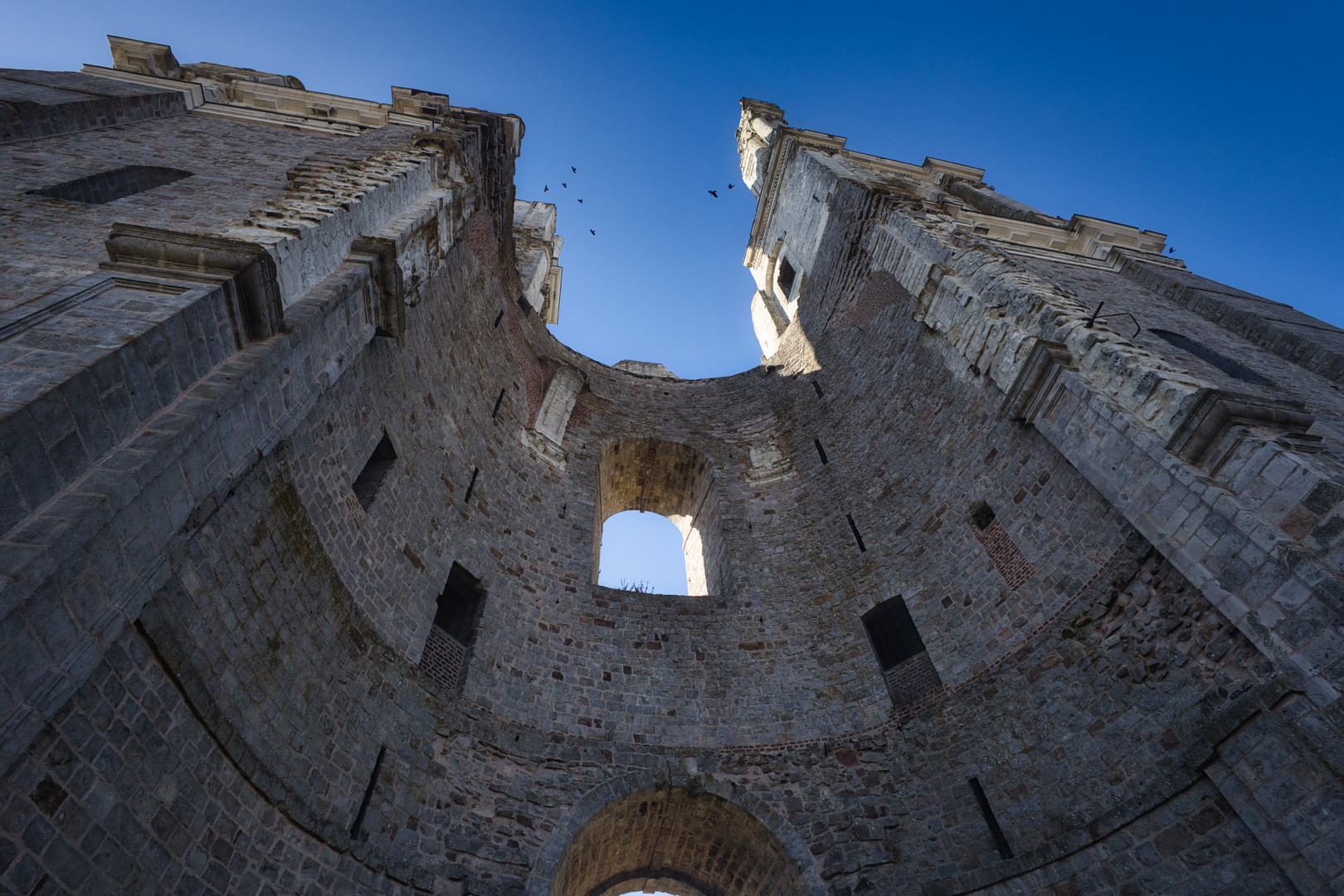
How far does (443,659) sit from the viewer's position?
841 cm

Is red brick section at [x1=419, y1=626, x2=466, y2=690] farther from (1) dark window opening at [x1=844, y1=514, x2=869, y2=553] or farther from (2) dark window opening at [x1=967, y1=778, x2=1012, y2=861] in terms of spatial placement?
(1) dark window opening at [x1=844, y1=514, x2=869, y2=553]

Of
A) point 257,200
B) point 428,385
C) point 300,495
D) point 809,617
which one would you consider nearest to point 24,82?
point 257,200

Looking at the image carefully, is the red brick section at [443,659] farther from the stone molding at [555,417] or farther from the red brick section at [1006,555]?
the red brick section at [1006,555]

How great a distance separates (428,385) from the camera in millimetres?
9836

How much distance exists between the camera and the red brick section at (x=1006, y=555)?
816cm

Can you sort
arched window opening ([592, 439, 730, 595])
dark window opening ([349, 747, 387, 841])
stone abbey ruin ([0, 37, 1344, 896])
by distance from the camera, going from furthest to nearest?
arched window opening ([592, 439, 730, 595]) < dark window opening ([349, 747, 387, 841]) < stone abbey ruin ([0, 37, 1344, 896])

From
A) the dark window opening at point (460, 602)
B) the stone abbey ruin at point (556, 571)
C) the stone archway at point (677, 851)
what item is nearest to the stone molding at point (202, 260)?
the stone abbey ruin at point (556, 571)

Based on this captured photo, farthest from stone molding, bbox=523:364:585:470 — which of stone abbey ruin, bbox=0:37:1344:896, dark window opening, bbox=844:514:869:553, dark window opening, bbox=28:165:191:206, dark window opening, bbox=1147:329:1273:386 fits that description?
dark window opening, bbox=1147:329:1273:386

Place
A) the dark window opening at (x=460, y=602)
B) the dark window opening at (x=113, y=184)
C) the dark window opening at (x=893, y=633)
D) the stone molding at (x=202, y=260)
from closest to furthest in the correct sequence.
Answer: the stone molding at (x=202, y=260) < the dark window opening at (x=113, y=184) < the dark window opening at (x=460, y=602) < the dark window opening at (x=893, y=633)

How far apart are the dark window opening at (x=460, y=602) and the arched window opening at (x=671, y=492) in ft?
11.7

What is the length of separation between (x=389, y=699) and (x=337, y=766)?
100 cm

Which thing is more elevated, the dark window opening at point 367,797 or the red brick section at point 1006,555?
the red brick section at point 1006,555

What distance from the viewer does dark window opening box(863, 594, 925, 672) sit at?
9422mm

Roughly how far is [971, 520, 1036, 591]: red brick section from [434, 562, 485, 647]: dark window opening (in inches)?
279
